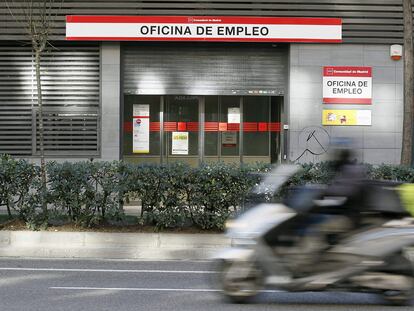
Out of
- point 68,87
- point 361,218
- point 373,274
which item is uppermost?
point 68,87

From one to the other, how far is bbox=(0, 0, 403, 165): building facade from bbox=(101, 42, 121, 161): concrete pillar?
1.1 inches

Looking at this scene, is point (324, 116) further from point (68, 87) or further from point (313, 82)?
point (68, 87)

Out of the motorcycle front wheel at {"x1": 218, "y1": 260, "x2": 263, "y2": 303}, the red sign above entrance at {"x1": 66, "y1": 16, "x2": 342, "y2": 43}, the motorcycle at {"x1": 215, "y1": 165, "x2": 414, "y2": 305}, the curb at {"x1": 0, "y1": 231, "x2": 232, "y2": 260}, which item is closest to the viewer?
the motorcycle at {"x1": 215, "y1": 165, "x2": 414, "y2": 305}

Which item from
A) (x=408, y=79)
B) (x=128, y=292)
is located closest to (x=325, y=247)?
(x=128, y=292)

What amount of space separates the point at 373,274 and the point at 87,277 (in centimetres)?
409

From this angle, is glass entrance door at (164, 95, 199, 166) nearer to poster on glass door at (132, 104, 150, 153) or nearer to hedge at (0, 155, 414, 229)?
poster on glass door at (132, 104, 150, 153)

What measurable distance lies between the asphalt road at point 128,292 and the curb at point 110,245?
0.88 meters

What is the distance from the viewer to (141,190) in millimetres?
11188

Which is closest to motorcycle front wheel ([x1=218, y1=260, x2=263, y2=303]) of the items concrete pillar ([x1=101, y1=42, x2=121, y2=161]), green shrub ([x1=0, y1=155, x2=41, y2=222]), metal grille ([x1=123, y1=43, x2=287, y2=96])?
green shrub ([x1=0, y1=155, x2=41, y2=222])

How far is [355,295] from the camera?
23.7 feet

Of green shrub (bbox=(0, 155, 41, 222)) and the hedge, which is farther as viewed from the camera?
green shrub (bbox=(0, 155, 41, 222))

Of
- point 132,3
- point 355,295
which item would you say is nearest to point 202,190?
point 355,295

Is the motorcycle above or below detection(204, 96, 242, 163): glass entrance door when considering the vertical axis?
below

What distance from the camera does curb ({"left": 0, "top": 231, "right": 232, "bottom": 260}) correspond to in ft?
35.0
